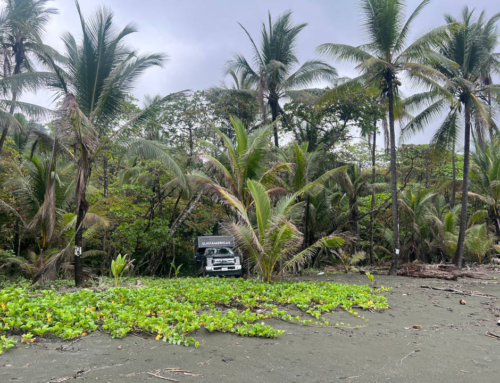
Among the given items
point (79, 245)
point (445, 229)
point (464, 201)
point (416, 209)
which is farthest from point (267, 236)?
point (445, 229)

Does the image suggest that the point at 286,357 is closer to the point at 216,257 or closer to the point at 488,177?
the point at 216,257

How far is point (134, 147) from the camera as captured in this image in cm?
959

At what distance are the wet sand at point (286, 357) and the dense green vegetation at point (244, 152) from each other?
13.2ft

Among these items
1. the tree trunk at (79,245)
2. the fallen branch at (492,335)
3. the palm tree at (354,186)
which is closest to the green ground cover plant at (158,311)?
the fallen branch at (492,335)

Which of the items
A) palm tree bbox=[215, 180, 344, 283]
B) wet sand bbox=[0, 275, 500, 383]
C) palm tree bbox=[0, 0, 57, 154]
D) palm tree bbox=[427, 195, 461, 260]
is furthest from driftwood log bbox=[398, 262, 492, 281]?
palm tree bbox=[0, 0, 57, 154]

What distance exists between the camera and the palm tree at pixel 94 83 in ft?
29.3

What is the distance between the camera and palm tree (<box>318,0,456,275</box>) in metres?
12.5

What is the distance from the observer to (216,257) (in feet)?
49.5

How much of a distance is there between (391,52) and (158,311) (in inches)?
477

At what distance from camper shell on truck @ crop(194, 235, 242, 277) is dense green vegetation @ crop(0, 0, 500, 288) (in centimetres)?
60

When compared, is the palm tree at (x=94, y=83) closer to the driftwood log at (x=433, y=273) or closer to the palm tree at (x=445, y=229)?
the driftwood log at (x=433, y=273)

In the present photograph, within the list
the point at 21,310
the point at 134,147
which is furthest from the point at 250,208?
the point at 21,310

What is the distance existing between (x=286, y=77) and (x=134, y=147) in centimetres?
1084

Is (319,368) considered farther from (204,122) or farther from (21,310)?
(204,122)
